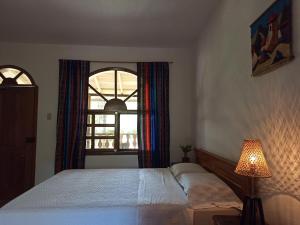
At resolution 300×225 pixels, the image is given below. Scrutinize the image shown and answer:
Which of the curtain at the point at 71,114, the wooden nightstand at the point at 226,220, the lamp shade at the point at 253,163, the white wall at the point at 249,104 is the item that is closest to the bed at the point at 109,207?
the wooden nightstand at the point at 226,220

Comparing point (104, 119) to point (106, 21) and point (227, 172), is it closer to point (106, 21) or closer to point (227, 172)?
point (106, 21)

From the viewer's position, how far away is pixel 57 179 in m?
2.82

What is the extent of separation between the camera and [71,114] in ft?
13.3

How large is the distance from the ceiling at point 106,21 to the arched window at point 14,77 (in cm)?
49

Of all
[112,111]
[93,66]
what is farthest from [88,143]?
[93,66]

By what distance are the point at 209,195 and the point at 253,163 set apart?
0.72 meters

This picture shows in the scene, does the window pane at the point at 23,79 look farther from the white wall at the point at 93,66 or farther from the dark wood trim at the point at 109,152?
the dark wood trim at the point at 109,152

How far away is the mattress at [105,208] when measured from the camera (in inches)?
71.6

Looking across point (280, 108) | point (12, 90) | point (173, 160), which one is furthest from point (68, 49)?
point (280, 108)

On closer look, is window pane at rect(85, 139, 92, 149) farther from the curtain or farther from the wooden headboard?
the wooden headboard

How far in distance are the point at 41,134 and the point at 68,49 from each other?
1.56 m

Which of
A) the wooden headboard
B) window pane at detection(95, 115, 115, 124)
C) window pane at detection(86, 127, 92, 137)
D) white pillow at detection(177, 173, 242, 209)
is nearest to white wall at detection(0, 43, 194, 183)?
window pane at detection(86, 127, 92, 137)

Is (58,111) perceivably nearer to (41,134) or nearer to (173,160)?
(41,134)

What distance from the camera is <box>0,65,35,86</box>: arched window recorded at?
13.6 feet
